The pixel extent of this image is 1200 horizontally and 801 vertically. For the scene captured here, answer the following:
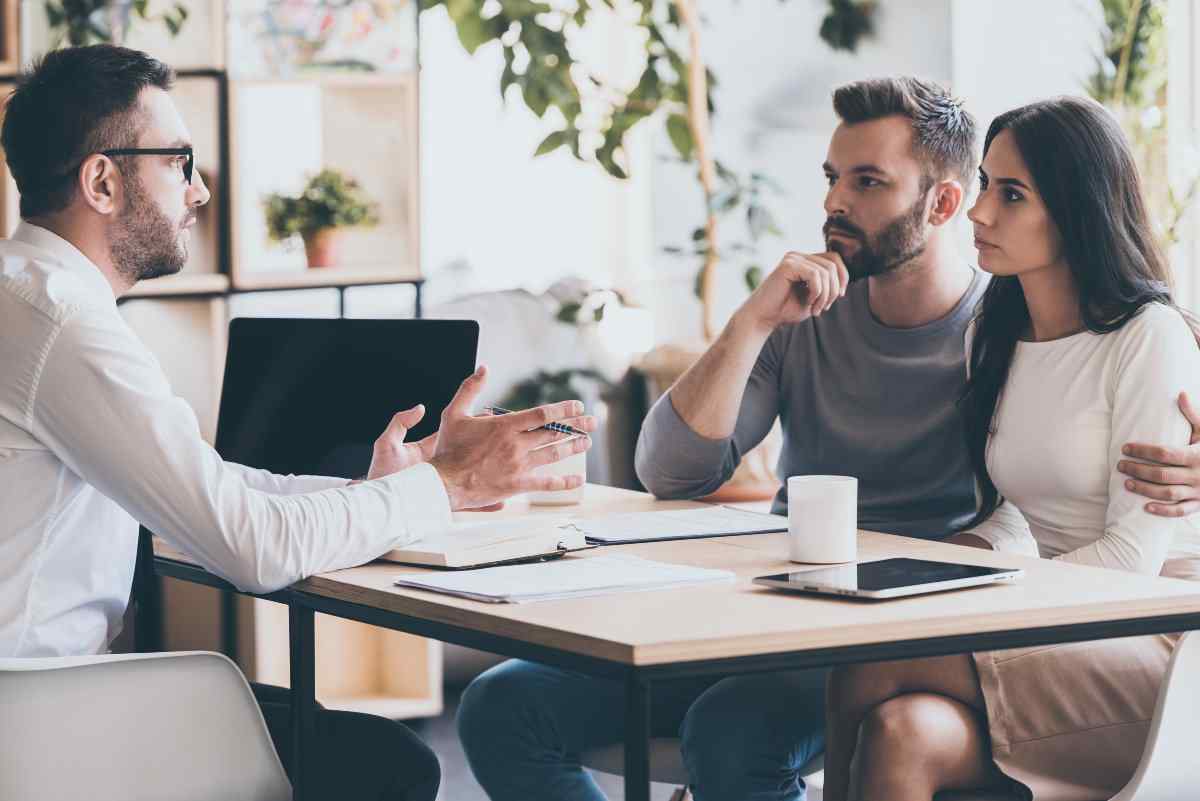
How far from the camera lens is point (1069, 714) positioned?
1.65 meters

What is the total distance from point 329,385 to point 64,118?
1.68 feet

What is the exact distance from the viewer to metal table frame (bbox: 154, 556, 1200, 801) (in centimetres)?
127

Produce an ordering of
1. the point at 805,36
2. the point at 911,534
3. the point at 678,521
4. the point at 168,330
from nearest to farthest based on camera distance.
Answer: the point at 678,521
the point at 911,534
the point at 168,330
the point at 805,36

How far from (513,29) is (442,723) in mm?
1746

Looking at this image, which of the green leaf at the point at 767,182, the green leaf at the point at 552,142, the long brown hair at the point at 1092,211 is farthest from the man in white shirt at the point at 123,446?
the green leaf at the point at 767,182

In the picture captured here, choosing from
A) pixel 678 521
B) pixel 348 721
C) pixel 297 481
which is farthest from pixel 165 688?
pixel 678 521

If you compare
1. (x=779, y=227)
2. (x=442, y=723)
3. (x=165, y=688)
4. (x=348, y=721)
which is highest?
(x=779, y=227)

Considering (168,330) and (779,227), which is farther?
(779,227)

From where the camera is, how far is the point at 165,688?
1.58 metres

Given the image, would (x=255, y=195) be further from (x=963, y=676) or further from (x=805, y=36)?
(x=963, y=676)

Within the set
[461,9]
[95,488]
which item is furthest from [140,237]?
[461,9]

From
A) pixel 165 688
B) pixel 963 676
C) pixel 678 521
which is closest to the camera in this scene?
pixel 165 688

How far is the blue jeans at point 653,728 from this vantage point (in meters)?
1.94

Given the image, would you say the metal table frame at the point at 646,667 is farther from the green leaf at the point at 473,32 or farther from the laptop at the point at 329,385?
the green leaf at the point at 473,32
